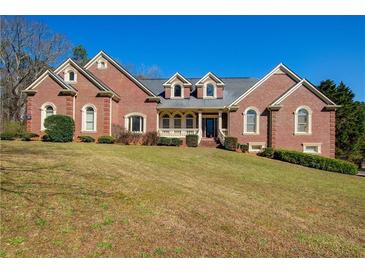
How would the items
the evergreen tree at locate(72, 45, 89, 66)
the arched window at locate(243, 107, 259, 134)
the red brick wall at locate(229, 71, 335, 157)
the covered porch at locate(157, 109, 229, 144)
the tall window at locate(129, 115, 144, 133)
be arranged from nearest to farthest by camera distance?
1. the red brick wall at locate(229, 71, 335, 157)
2. the arched window at locate(243, 107, 259, 134)
3. the tall window at locate(129, 115, 144, 133)
4. the covered porch at locate(157, 109, 229, 144)
5. the evergreen tree at locate(72, 45, 89, 66)

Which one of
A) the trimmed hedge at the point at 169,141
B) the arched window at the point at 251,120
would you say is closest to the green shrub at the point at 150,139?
the trimmed hedge at the point at 169,141

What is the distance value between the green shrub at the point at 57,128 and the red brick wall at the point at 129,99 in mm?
5870

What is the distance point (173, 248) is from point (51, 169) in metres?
6.67

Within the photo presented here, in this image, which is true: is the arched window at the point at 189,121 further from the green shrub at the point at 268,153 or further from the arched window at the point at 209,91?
the green shrub at the point at 268,153

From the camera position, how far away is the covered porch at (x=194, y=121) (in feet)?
87.6

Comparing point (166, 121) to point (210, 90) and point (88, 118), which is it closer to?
point (210, 90)

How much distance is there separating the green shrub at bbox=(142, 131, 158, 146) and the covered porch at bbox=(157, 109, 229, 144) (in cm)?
260

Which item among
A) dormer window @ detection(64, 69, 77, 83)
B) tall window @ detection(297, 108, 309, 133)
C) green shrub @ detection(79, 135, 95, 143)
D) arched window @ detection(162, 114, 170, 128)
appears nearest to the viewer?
green shrub @ detection(79, 135, 95, 143)

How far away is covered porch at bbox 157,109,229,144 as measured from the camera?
1051 inches

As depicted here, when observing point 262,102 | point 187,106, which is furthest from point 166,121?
point 262,102

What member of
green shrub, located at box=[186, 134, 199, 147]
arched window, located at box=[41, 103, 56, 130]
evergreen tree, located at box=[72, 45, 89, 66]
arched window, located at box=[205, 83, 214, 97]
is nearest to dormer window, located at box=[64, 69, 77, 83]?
arched window, located at box=[41, 103, 56, 130]

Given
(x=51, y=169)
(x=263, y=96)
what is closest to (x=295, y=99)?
(x=263, y=96)

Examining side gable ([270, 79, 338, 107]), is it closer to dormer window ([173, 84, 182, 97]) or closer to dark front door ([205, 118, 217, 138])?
dark front door ([205, 118, 217, 138])

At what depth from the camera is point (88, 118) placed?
23547mm
